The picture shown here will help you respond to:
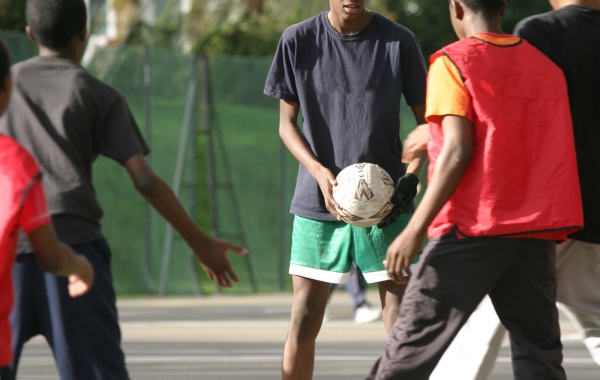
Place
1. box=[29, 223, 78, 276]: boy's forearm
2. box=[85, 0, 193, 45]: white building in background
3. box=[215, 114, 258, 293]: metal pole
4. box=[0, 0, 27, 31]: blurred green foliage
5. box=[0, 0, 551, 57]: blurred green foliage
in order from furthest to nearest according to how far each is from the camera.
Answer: box=[85, 0, 193, 45]: white building in background
box=[0, 0, 551, 57]: blurred green foliage
box=[0, 0, 27, 31]: blurred green foliage
box=[215, 114, 258, 293]: metal pole
box=[29, 223, 78, 276]: boy's forearm

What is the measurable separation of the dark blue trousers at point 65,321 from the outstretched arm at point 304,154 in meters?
1.36

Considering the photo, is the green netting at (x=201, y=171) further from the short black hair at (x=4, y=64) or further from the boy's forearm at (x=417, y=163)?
the short black hair at (x=4, y=64)

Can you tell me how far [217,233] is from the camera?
1370 centimetres

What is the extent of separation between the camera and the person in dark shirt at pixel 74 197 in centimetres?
385

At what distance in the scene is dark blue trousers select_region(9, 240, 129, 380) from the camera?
384 centimetres

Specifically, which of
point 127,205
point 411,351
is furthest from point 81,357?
point 127,205

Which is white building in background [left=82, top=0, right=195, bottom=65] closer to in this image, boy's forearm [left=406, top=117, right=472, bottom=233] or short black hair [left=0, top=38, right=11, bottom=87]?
boy's forearm [left=406, top=117, right=472, bottom=233]

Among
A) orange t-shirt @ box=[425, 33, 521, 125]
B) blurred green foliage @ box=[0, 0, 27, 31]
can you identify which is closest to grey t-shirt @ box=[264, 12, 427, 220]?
orange t-shirt @ box=[425, 33, 521, 125]

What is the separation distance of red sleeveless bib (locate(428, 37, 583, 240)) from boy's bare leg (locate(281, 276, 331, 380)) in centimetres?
106

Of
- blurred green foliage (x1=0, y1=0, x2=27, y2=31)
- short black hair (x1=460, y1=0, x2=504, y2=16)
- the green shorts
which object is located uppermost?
short black hair (x1=460, y1=0, x2=504, y2=16)

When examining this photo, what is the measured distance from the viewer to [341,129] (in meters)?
5.10

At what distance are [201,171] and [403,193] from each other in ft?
29.3

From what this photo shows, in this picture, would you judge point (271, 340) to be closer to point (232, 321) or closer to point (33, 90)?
point (232, 321)

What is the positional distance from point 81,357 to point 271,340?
17.8ft
